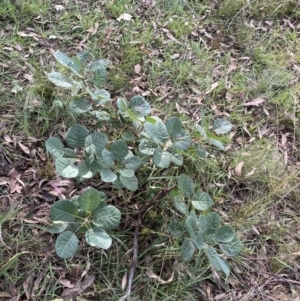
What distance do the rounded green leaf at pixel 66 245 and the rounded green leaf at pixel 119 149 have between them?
36 centimetres

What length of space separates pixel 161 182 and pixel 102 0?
1304 millimetres

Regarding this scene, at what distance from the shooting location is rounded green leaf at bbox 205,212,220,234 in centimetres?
153

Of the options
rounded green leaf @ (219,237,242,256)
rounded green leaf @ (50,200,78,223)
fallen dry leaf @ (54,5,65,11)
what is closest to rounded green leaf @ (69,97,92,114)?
rounded green leaf @ (50,200,78,223)

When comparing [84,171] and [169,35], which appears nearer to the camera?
[84,171]

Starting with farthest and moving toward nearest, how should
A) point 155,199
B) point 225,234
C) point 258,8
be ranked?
point 258,8 → point 155,199 → point 225,234

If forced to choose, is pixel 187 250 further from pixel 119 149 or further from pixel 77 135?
pixel 77 135

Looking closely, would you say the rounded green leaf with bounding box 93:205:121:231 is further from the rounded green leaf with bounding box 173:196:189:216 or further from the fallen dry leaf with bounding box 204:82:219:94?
the fallen dry leaf with bounding box 204:82:219:94

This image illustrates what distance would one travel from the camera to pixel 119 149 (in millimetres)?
1583

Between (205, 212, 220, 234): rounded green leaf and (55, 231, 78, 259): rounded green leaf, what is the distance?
507mm

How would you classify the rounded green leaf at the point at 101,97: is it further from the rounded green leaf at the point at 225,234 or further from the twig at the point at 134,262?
the rounded green leaf at the point at 225,234

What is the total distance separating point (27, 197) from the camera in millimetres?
1767

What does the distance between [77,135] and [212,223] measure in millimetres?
630

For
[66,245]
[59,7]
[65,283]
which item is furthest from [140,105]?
[59,7]

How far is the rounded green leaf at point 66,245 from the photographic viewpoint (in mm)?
1382
